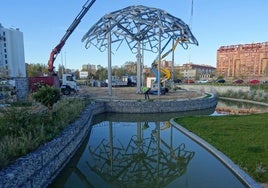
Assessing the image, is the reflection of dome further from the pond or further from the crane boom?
the crane boom

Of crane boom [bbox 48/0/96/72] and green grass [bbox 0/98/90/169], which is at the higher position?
crane boom [bbox 48/0/96/72]

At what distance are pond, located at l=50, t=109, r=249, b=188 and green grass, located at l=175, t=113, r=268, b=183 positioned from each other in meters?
0.51

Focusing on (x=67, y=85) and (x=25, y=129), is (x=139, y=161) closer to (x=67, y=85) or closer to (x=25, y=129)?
(x=25, y=129)

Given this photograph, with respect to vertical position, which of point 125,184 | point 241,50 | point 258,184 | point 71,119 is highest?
point 241,50

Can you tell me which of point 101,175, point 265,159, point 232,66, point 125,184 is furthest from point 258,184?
point 232,66

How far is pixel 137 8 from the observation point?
1939cm

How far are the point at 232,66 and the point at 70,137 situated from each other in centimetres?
9831

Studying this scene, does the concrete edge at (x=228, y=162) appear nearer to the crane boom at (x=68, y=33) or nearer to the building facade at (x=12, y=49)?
the crane boom at (x=68, y=33)

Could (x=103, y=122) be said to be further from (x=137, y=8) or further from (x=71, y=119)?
(x=137, y=8)

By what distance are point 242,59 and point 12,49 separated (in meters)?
88.9

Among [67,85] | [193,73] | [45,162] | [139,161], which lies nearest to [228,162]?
[139,161]

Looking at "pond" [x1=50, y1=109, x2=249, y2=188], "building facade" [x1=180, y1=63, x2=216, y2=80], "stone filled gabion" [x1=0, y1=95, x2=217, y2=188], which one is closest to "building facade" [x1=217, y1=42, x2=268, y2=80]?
"building facade" [x1=180, y1=63, x2=216, y2=80]

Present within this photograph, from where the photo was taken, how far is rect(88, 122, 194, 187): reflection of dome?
6379mm

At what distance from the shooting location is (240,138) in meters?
8.66
